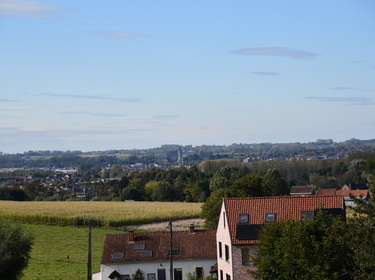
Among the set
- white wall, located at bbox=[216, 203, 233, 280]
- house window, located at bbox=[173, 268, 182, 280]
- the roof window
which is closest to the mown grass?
the roof window

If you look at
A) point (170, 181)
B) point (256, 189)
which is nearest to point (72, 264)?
point (256, 189)

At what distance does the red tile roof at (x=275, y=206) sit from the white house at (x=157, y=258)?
479 cm

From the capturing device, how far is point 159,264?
46625mm

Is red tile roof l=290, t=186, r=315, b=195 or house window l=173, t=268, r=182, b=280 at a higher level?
red tile roof l=290, t=186, r=315, b=195

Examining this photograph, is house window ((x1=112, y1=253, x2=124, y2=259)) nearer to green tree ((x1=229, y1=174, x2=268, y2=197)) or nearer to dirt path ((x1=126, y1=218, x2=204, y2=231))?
green tree ((x1=229, y1=174, x2=268, y2=197))

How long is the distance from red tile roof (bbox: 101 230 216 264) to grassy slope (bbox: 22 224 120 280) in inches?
114

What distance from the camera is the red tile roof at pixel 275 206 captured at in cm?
4269

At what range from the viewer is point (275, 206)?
142 feet

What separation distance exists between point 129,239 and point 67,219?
30116 mm

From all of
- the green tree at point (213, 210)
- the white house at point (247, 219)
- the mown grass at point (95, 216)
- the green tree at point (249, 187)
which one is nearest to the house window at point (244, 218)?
the white house at point (247, 219)

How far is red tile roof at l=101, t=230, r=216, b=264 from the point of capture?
46625 millimetres

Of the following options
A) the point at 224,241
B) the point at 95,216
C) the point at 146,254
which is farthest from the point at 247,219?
the point at 95,216

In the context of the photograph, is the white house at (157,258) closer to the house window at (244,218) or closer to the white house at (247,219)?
the white house at (247,219)

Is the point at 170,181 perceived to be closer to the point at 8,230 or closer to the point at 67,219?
the point at 67,219
